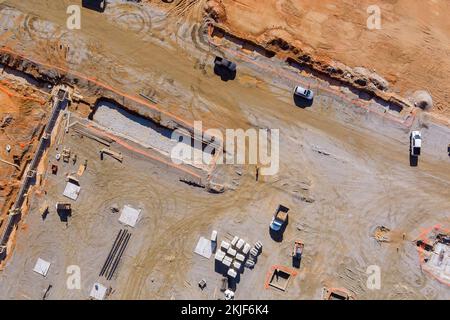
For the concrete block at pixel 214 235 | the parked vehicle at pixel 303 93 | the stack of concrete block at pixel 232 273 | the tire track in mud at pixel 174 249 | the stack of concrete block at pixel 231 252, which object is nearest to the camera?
the stack of concrete block at pixel 232 273

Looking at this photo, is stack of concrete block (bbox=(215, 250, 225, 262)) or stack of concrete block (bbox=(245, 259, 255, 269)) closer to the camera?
stack of concrete block (bbox=(215, 250, 225, 262))

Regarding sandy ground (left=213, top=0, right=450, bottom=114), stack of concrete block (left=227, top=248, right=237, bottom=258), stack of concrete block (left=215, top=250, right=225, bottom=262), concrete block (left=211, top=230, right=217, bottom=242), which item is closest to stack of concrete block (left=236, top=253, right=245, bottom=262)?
stack of concrete block (left=227, top=248, right=237, bottom=258)

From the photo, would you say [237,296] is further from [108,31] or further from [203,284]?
[108,31]

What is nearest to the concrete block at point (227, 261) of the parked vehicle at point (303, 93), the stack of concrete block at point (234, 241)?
the stack of concrete block at point (234, 241)

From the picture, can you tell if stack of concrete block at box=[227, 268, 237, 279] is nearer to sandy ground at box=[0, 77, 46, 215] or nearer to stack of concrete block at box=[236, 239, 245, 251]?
stack of concrete block at box=[236, 239, 245, 251]

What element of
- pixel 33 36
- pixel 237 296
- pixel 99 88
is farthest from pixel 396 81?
pixel 33 36

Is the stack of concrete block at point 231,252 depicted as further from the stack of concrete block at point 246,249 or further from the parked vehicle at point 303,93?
the parked vehicle at point 303,93
